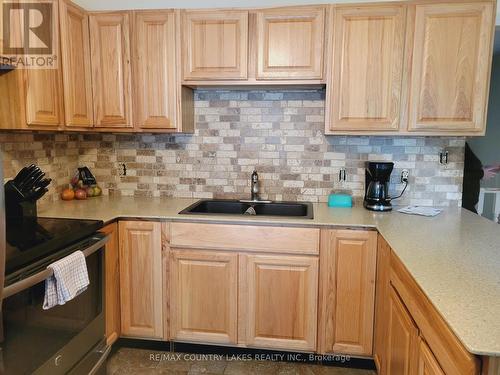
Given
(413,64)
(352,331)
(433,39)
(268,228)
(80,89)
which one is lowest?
(352,331)

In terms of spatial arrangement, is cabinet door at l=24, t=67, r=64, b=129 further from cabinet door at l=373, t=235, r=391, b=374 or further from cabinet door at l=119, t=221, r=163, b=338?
cabinet door at l=373, t=235, r=391, b=374

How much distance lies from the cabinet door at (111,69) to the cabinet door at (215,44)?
1.36ft

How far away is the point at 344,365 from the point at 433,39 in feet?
6.75

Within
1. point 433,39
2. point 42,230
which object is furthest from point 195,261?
point 433,39

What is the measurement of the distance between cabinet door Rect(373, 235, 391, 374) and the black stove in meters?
1.54

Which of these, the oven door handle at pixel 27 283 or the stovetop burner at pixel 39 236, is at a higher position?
the stovetop burner at pixel 39 236

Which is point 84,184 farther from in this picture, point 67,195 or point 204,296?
point 204,296

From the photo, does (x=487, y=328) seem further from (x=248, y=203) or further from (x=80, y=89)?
(x=80, y=89)

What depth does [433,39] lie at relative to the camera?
2.10 metres

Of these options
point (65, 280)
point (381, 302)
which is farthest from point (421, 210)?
point (65, 280)

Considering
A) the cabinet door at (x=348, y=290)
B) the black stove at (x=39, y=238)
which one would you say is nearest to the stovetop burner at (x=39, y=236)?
the black stove at (x=39, y=238)

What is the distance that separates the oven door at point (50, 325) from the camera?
1321mm

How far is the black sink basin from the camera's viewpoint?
8.31 feet

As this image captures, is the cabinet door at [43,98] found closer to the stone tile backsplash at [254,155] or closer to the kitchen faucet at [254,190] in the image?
the stone tile backsplash at [254,155]
